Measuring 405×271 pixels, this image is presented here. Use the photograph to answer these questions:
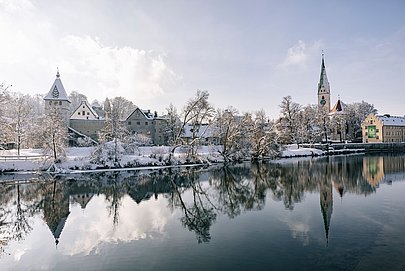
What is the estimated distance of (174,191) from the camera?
22.6m

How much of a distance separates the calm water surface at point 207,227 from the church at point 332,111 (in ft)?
179

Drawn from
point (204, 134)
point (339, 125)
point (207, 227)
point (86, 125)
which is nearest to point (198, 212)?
point (207, 227)

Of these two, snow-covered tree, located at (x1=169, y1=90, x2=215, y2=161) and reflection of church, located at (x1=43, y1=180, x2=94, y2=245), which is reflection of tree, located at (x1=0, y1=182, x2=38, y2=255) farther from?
snow-covered tree, located at (x1=169, y1=90, x2=215, y2=161)

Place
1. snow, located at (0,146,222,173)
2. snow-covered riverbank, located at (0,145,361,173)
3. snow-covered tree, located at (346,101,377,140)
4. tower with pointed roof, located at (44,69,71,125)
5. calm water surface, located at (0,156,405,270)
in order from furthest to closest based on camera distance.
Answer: snow-covered tree, located at (346,101,377,140) < tower with pointed roof, located at (44,69,71,125) < snow-covered riverbank, located at (0,145,361,173) < snow, located at (0,146,222,173) < calm water surface, located at (0,156,405,270)

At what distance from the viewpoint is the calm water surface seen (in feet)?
30.6

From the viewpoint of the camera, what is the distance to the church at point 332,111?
7512 cm

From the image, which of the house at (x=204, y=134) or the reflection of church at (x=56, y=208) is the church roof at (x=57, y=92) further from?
the reflection of church at (x=56, y=208)

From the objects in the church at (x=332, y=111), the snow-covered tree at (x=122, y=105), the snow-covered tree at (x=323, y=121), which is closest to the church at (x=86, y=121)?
the snow-covered tree at (x=122, y=105)

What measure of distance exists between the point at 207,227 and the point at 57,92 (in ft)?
170

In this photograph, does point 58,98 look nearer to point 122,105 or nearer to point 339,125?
point 122,105

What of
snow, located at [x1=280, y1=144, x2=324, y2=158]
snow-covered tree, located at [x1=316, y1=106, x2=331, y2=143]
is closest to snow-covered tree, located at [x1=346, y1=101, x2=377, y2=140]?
snow-covered tree, located at [x1=316, y1=106, x2=331, y2=143]

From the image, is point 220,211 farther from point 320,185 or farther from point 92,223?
point 320,185

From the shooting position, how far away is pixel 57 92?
55.2 m

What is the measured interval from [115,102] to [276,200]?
69.4m
